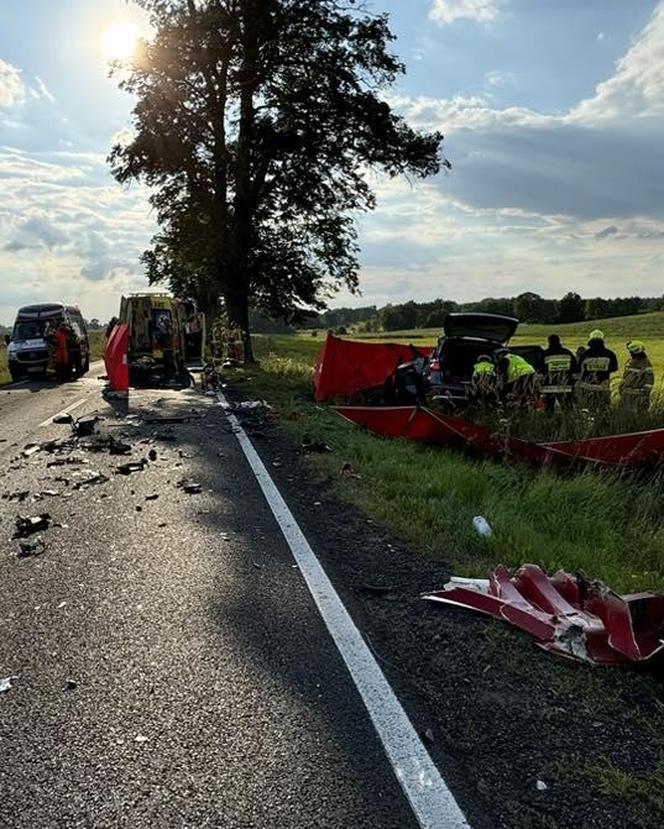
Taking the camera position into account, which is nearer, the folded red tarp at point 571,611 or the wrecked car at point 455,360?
the folded red tarp at point 571,611

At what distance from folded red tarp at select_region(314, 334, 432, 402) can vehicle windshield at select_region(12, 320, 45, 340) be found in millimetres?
11330

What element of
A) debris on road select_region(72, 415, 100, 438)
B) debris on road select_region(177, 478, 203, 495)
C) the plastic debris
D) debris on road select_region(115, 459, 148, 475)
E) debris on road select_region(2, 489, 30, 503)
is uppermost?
the plastic debris

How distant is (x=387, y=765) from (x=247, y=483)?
16.1 feet

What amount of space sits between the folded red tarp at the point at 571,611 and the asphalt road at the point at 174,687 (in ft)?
3.15

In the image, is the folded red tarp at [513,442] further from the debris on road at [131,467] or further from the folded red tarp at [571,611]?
the folded red tarp at [571,611]

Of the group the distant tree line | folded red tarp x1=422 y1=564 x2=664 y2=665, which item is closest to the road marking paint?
folded red tarp x1=422 y1=564 x2=664 y2=665

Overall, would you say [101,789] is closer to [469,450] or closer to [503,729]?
[503,729]

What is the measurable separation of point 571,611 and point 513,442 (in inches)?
205

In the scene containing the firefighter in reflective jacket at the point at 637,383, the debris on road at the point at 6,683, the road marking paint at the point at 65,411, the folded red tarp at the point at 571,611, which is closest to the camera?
the debris on road at the point at 6,683

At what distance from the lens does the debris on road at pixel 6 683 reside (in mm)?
3126

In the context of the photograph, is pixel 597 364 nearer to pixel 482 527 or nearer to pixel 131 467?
pixel 482 527

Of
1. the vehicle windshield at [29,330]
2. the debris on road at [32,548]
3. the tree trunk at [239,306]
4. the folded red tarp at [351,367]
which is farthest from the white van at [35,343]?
the debris on road at [32,548]

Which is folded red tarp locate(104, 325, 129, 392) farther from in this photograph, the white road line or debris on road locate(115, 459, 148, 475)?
the white road line

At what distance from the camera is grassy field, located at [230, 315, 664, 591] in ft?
16.5
